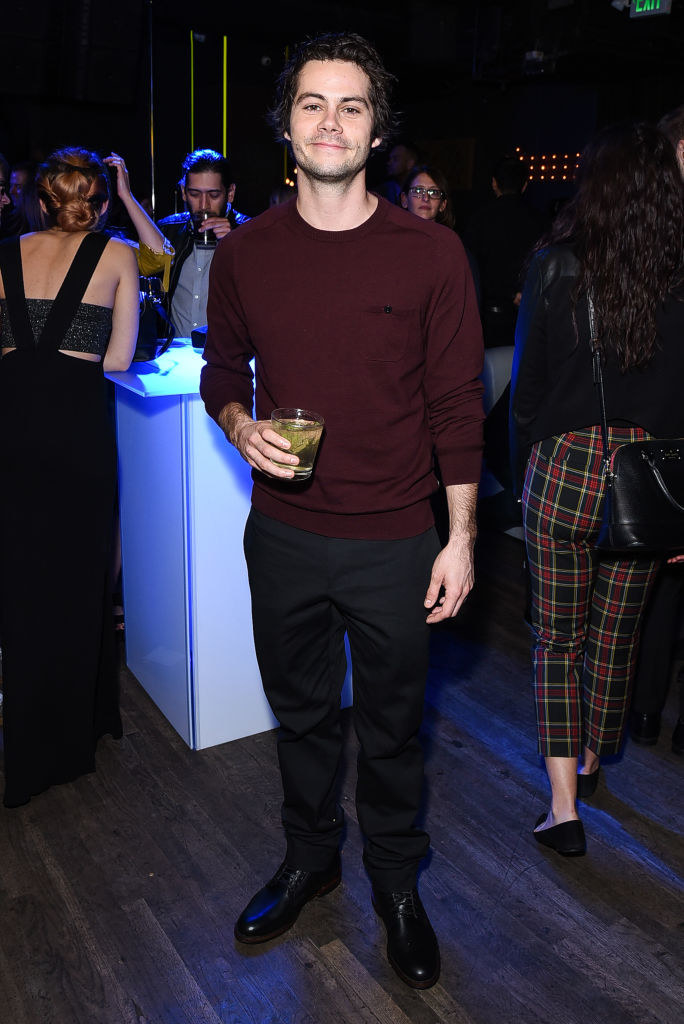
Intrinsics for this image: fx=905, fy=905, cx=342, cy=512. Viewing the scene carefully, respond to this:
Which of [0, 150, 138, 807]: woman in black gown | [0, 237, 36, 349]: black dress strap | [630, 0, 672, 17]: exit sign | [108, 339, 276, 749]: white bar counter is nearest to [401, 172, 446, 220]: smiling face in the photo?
[108, 339, 276, 749]: white bar counter

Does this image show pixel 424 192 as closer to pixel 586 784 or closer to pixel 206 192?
pixel 206 192

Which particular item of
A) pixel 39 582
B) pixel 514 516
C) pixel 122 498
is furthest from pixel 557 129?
pixel 39 582

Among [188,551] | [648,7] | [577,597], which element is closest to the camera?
[577,597]

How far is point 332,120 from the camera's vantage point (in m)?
1.53

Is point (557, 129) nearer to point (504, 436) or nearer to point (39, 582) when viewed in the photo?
point (504, 436)

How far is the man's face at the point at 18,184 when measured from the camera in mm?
4363

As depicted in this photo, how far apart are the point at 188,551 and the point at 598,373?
1180mm

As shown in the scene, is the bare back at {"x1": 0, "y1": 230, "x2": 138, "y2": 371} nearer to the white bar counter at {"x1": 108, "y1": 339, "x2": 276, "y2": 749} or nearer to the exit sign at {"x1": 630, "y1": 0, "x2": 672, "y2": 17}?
the white bar counter at {"x1": 108, "y1": 339, "x2": 276, "y2": 749}

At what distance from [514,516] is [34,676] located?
8.52 ft

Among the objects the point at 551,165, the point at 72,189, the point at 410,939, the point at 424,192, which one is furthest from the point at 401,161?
the point at 551,165

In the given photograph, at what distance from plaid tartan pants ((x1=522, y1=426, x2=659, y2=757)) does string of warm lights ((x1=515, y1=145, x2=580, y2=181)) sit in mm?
7389

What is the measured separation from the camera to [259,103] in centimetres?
914

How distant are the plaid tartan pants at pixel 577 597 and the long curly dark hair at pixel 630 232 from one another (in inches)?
8.7

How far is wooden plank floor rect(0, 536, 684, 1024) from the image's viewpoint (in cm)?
176
